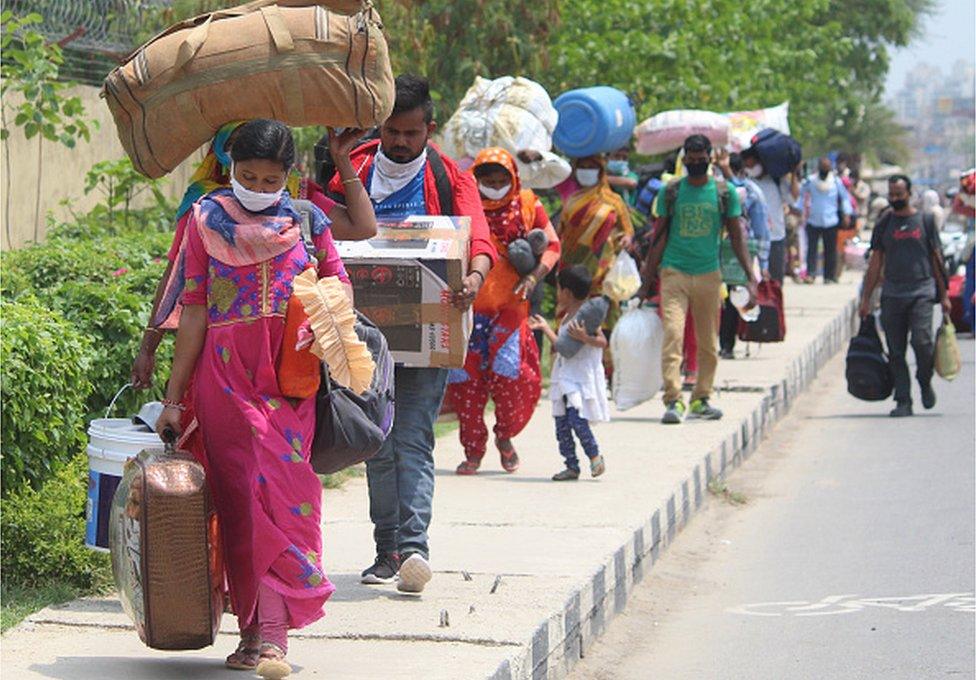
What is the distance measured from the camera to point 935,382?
1814 cm

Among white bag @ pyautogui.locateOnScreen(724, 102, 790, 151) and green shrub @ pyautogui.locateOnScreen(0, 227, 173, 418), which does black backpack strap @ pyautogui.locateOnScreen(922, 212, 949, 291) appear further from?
green shrub @ pyautogui.locateOnScreen(0, 227, 173, 418)

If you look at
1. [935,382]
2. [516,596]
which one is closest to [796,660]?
[516,596]

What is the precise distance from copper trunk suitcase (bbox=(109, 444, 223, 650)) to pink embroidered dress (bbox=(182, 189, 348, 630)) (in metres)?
0.19

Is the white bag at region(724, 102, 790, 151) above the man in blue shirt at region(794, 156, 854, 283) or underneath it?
above

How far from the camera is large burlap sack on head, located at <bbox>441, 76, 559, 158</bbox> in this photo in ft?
41.4

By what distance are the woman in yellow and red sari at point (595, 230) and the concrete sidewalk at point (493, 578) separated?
1.04m

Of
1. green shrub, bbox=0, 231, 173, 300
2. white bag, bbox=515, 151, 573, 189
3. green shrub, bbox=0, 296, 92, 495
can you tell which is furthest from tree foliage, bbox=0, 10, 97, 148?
green shrub, bbox=0, 296, 92, 495

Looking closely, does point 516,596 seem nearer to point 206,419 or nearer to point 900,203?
point 206,419

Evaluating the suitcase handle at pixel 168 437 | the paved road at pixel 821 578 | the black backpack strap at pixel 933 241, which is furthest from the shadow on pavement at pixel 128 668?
the black backpack strap at pixel 933 241

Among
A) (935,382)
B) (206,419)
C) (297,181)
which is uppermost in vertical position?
(297,181)

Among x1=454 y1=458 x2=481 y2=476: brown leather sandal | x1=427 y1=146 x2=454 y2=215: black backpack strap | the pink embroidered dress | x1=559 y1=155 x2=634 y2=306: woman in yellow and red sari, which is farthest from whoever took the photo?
x1=559 y1=155 x2=634 y2=306: woman in yellow and red sari

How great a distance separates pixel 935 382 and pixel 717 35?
6593 mm

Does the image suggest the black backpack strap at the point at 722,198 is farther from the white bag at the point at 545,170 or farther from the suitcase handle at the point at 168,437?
the suitcase handle at the point at 168,437

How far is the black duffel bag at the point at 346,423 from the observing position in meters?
6.06
